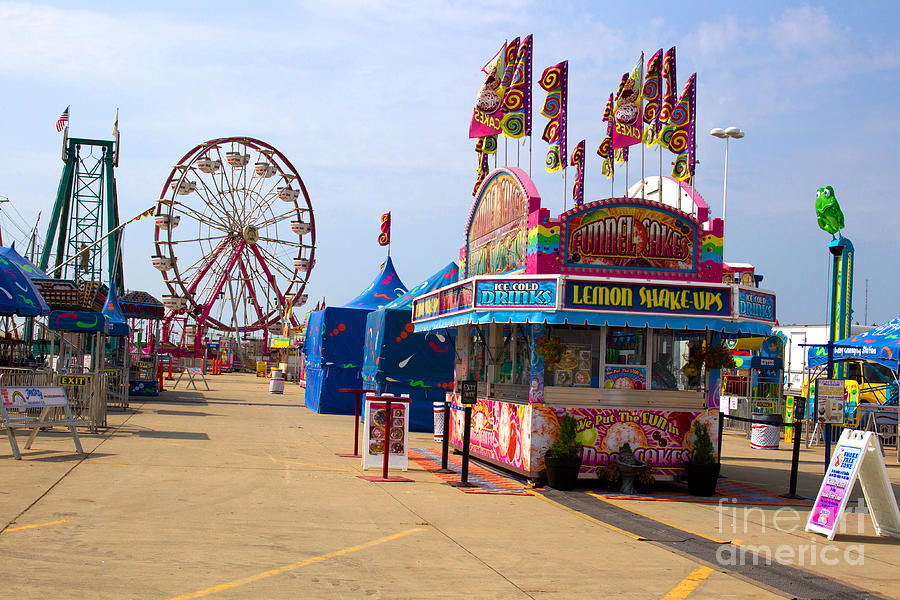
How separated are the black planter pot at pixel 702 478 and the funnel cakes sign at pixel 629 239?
8.58ft

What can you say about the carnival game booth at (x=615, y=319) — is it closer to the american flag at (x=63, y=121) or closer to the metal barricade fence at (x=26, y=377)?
the metal barricade fence at (x=26, y=377)

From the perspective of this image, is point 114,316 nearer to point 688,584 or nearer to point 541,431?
point 541,431

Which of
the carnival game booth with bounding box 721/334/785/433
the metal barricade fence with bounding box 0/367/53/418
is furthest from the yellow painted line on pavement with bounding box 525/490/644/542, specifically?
the carnival game booth with bounding box 721/334/785/433

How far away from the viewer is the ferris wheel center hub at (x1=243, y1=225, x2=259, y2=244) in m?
54.9

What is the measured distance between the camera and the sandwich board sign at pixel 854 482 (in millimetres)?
8672

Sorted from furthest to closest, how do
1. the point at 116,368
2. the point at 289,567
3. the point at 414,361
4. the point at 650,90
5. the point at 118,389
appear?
the point at 118,389, the point at 116,368, the point at 414,361, the point at 650,90, the point at 289,567

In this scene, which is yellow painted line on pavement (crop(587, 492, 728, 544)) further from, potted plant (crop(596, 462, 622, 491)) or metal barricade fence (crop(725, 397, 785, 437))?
metal barricade fence (crop(725, 397, 785, 437))

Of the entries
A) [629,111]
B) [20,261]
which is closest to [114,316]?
[20,261]

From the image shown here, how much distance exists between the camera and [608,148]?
619 inches

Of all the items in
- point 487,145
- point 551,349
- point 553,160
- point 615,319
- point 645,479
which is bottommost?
point 645,479

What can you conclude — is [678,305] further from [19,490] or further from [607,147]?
[19,490]

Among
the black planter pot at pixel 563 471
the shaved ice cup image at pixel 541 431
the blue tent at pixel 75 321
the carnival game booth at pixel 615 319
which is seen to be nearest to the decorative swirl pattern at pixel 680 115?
the carnival game booth at pixel 615 319

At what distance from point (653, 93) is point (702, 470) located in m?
6.28

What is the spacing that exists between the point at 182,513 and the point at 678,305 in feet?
21.3
